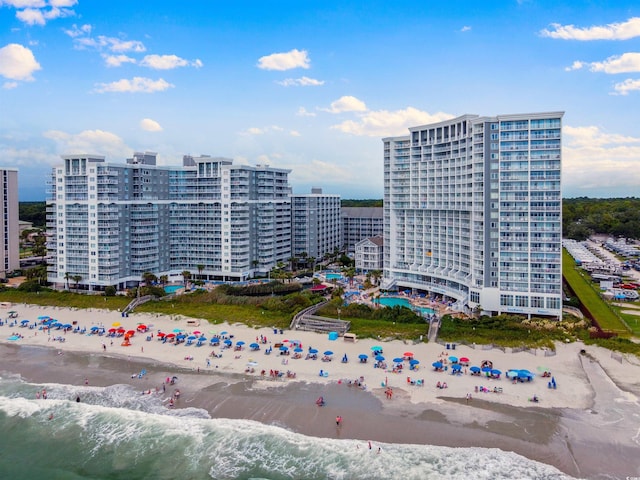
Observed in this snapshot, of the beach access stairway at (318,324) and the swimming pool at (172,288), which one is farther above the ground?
the swimming pool at (172,288)

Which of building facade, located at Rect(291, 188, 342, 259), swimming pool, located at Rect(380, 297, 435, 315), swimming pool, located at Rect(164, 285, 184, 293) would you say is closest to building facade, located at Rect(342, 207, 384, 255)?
building facade, located at Rect(291, 188, 342, 259)

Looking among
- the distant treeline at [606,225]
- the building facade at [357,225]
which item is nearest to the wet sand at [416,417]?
the building facade at [357,225]

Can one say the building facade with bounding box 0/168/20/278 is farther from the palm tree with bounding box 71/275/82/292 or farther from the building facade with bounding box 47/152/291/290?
the palm tree with bounding box 71/275/82/292

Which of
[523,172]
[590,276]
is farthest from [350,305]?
[590,276]

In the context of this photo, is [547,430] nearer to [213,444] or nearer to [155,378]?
[213,444]

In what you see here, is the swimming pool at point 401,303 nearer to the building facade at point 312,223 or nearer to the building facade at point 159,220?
the building facade at point 159,220

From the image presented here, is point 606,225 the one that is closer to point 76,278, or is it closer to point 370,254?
point 370,254

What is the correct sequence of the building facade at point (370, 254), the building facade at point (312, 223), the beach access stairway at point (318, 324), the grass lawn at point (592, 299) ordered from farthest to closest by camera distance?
the building facade at point (312, 223) → the building facade at point (370, 254) → the beach access stairway at point (318, 324) → the grass lawn at point (592, 299)
